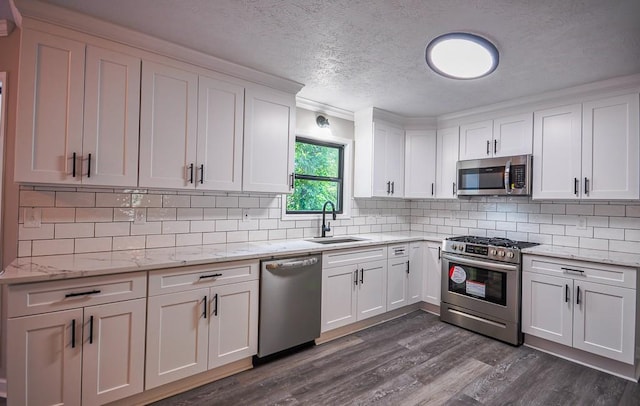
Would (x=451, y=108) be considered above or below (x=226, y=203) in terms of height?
above

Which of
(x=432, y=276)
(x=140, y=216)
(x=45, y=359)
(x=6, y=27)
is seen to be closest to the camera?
(x=45, y=359)

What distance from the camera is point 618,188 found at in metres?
2.76

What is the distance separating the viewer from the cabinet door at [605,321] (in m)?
2.48

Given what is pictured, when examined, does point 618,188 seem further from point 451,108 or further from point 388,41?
point 388,41

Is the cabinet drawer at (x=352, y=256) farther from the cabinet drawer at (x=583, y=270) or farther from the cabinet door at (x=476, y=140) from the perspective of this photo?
the cabinet door at (x=476, y=140)

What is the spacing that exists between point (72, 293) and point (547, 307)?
12.1 feet

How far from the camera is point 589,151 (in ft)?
9.55

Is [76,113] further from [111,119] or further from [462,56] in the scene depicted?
[462,56]

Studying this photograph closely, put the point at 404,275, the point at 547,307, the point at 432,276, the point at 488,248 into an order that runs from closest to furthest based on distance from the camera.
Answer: the point at 547,307 < the point at 488,248 < the point at 404,275 < the point at 432,276

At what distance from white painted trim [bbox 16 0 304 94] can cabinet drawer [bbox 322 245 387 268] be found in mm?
1665

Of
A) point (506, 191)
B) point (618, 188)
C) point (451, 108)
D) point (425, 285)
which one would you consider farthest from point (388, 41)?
point (425, 285)

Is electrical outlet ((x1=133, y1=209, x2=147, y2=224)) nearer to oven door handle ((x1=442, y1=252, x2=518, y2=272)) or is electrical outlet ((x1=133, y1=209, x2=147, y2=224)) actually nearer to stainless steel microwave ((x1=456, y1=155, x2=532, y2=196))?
oven door handle ((x1=442, y1=252, x2=518, y2=272))

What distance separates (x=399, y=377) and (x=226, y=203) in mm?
2081

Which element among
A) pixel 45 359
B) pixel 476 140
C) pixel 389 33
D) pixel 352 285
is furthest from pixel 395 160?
pixel 45 359
